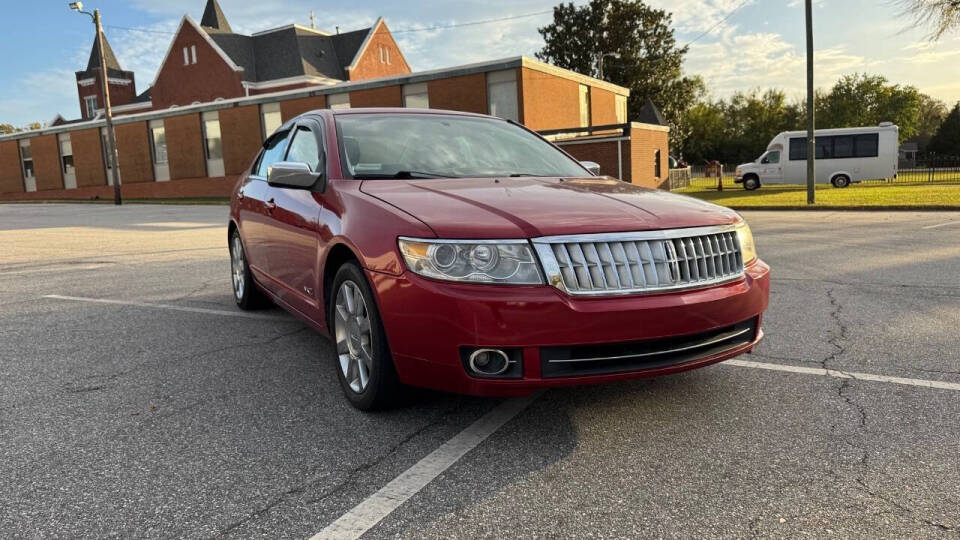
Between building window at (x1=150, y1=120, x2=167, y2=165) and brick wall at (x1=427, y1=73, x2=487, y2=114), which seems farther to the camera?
building window at (x1=150, y1=120, x2=167, y2=165)

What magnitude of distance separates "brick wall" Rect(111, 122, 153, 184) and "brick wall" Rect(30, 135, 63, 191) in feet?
19.6

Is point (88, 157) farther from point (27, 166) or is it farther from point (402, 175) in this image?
point (402, 175)

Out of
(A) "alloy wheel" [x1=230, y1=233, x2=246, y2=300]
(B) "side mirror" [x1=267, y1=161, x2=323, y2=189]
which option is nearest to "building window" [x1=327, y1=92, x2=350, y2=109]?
(A) "alloy wheel" [x1=230, y1=233, x2=246, y2=300]

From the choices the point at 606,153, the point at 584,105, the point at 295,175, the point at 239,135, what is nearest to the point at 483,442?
the point at 295,175

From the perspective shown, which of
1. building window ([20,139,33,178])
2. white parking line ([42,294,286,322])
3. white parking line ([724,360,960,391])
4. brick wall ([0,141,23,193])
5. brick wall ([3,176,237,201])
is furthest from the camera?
brick wall ([0,141,23,193])

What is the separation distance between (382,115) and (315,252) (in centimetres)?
125

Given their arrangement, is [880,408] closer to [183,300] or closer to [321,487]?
[321,487]

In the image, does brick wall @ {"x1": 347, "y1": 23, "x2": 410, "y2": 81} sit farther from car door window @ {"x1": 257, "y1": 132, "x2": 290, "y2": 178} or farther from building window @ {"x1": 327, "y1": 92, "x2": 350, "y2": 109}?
car door window @ {"x1": 257, "y1": 132, "x2": 290, "y2": 178}

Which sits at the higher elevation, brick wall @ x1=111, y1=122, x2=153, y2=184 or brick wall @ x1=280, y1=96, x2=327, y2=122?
brick wall @ x1=280, y1=96, x2=327, y2=122

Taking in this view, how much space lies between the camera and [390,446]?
3.00m

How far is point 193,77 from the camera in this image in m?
49.2

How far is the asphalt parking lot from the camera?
7.85ft

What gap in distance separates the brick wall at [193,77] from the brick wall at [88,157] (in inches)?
396

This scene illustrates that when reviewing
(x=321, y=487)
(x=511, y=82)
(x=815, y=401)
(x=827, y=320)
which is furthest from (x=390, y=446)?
(x=511, y=82)
